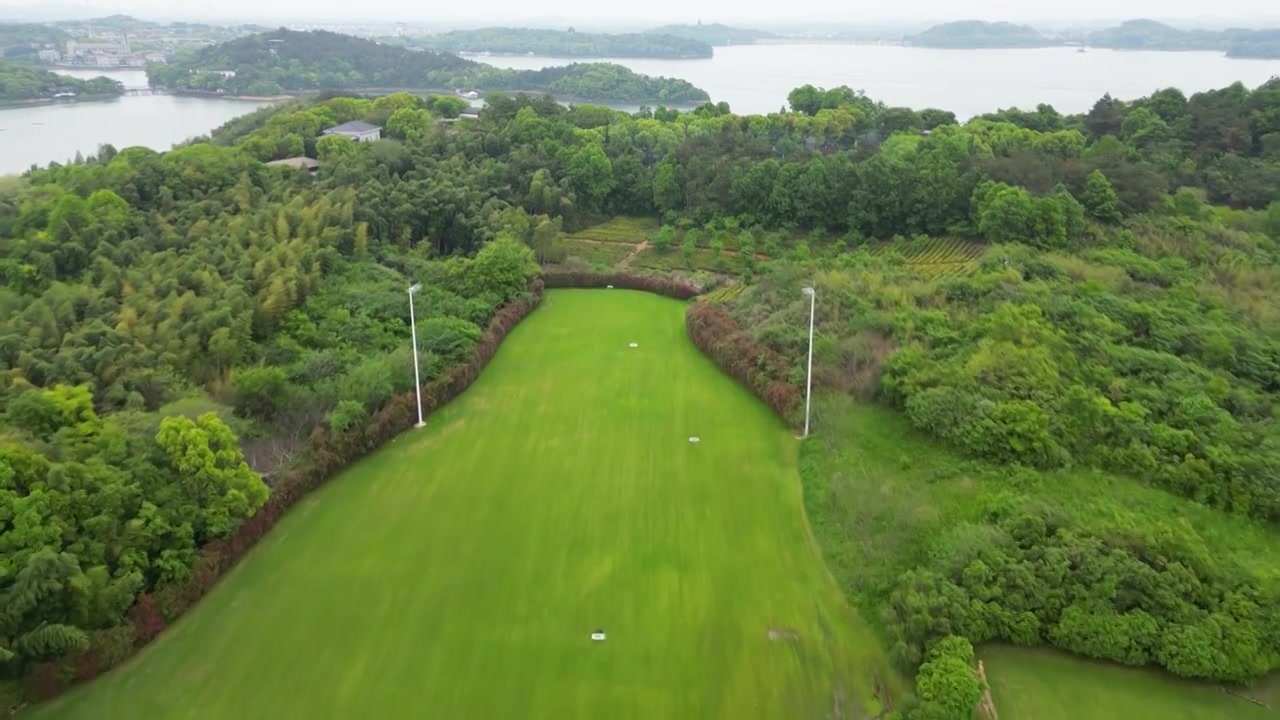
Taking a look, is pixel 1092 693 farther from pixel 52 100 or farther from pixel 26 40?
pixel 26 40

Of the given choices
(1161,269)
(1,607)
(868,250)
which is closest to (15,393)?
(1,607)

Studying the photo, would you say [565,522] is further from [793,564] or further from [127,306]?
[127,306]

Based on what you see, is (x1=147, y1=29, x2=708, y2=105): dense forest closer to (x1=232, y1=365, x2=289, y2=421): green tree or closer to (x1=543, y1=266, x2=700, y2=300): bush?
(x1=543, y1=266, x2=700, y2=300): bush

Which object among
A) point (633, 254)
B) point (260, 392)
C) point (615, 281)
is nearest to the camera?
point (260, 392)

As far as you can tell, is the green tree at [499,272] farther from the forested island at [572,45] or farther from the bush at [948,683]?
the forested island at [572,45]

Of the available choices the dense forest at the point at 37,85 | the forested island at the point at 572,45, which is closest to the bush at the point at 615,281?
the dense forest at the point at 37,85

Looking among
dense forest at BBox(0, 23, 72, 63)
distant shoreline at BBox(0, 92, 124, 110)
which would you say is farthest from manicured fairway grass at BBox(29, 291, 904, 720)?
dense forest at BBox(0, 23, 72, 63)

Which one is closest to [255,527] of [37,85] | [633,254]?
[633,254]
